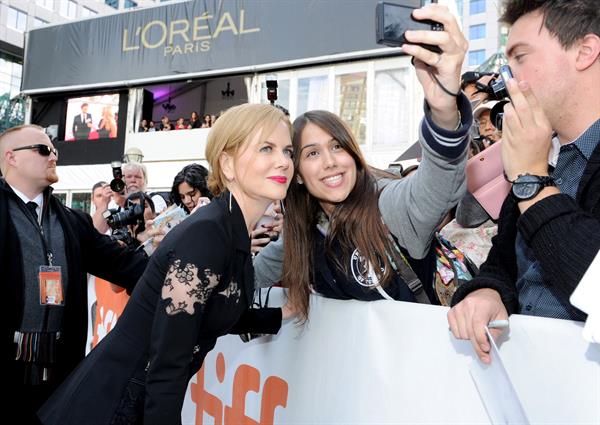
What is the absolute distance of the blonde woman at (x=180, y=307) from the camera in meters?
1.50

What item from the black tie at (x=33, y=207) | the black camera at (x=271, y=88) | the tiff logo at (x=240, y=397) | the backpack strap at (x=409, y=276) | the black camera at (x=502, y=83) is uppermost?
the black camera at (x=271, y=88)

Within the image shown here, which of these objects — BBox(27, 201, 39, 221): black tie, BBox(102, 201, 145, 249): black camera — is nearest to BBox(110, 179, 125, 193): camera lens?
BBox(102, 201, 145, 249): black camera

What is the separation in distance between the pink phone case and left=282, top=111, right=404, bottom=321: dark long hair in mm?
365

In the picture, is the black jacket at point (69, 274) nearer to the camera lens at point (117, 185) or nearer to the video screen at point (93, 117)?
the camera lens at point (117, 185)

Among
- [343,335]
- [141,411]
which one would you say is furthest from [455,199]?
[141,411]

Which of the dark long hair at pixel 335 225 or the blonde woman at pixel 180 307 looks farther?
the dark long hair at pixel 335 225

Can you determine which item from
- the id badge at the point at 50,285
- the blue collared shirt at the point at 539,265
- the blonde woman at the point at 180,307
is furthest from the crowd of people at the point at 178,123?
the blue collared shirt at the point at 539,265

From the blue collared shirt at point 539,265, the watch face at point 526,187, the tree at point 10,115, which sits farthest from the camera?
the tree at point 10,115

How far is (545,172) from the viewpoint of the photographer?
121 cm

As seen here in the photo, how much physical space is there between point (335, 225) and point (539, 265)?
0.82 m

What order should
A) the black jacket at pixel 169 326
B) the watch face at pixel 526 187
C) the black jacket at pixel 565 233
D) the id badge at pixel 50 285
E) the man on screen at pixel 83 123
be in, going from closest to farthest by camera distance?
the black jacket at pixel 565 233 → the watch face at pixel 526 187 → the black jacket at pixel 169 326 → the id badge at pixel 50 285 → the man on screen at pixel 83 123

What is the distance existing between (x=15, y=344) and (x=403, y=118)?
12.0m

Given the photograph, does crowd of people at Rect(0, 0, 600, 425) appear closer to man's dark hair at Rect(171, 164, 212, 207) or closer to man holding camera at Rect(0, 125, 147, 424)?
man holding camera at Rect(0, 125, 147, 424)

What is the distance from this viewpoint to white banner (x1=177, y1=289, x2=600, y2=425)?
118 centimetres
